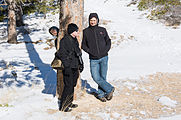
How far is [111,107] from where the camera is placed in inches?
167

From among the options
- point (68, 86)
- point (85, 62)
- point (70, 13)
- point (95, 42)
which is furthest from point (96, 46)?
point (85, 62)

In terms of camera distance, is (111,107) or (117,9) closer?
(111,107)

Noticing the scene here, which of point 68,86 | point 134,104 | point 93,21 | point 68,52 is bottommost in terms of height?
point 134,104

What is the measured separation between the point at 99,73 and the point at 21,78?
2.90 meters

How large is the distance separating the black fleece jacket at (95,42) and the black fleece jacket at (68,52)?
463mm

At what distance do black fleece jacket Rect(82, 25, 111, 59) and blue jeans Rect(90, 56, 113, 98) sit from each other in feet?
0.45

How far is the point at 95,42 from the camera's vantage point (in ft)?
14.0

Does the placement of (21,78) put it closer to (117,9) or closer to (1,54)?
(1,54)

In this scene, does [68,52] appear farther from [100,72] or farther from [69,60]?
[100,72]

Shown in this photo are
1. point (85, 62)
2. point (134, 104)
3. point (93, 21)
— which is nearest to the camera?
point (93, 21)

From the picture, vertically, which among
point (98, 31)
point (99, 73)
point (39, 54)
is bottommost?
point (39, 54)

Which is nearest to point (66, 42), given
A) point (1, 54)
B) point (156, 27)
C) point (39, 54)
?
point (39, 54)

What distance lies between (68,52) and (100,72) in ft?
3.65

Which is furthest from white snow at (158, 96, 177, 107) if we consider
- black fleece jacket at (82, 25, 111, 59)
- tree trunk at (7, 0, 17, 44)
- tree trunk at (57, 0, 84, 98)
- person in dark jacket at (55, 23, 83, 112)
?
tree trunk at (7, 0, 17, 44)
